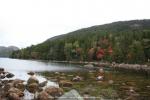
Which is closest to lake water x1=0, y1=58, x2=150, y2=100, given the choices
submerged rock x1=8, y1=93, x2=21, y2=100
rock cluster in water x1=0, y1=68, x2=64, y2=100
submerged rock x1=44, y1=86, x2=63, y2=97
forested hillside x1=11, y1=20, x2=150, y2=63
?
submerged rock x1=44, y1=86, x2=63, y2=97

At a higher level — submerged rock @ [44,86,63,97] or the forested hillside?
the forested hillside

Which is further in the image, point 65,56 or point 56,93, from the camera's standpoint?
point 65,56

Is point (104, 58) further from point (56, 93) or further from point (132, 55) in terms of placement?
point (56, 93)

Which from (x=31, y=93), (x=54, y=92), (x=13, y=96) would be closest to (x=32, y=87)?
(x=31, y=93)

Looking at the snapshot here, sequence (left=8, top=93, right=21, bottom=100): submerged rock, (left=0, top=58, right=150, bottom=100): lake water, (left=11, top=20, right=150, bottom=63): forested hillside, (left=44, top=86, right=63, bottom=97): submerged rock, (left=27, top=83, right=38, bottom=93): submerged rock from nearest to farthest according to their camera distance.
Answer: (left=8, top=93, right=21, bottom=100): submerged rock < (left=44, top=86, right=63, bottom=97): submerged rock < (left=0, top=58, right=150, bottom=100): lake water < (left=27, top=83, right=38, bottom=93): submerged rock < (left=11, top=20, right=150, bottom=63): forested hillside

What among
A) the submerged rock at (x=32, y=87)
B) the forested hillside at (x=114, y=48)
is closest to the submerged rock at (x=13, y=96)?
→ the submerged rock at (x=32, y=87)

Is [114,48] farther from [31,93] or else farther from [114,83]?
[31,93]

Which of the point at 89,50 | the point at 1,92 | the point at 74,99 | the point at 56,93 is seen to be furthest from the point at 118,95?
the point at 89,50

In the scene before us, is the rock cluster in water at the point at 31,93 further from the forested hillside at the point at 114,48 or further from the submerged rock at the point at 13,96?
the forested hillside at the point at 114,48

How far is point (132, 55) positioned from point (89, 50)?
42.3m

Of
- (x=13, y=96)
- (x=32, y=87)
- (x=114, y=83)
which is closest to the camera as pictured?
(x=13, y=96)

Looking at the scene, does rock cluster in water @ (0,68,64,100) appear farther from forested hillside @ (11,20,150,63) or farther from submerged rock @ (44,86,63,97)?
forested hillside @ (11,20,150,63)

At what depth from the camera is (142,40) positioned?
139m

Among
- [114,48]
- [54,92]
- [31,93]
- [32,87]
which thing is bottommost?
[31,93]
